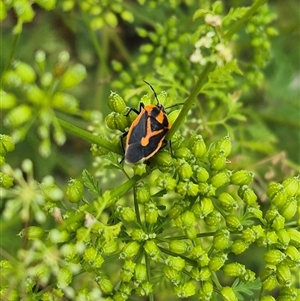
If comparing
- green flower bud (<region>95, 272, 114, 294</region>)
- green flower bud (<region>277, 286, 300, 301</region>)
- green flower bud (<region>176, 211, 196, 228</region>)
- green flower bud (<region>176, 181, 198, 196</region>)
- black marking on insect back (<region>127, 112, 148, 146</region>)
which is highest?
black marking on insect back (<region>127, 112, 148, 146</region>)

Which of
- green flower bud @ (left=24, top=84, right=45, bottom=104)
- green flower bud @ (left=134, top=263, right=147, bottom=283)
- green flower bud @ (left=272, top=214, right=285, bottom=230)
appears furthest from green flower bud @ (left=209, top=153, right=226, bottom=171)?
green flower bud @ (left=24, top=84, right=45, bottom=104)

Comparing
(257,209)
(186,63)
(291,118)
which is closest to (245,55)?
(291,118)

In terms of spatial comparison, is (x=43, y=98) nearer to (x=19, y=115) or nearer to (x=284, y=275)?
(x=19, y=115)

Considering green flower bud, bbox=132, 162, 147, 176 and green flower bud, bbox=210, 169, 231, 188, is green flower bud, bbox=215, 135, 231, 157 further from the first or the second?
green flower bud, bbox=132, 162, 147, 176

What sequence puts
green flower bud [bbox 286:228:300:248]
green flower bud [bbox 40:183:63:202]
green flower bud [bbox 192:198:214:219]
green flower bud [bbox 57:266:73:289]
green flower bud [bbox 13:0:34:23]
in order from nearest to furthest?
green flower bud [bbox 13:0:34:23], green flower bud [bbox 57:266:73:289], green flower bud [bbox 40:183:63:202], green flower bud [bbox 192:198:214:219], green flower bud [bbox 286:228:300:248]

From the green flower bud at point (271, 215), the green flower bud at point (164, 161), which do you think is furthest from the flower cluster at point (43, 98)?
the green flower bud at point (271, 215)

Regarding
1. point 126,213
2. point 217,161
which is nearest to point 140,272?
point 126,213

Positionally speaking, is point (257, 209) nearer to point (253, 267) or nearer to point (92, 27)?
point (92, 27)
